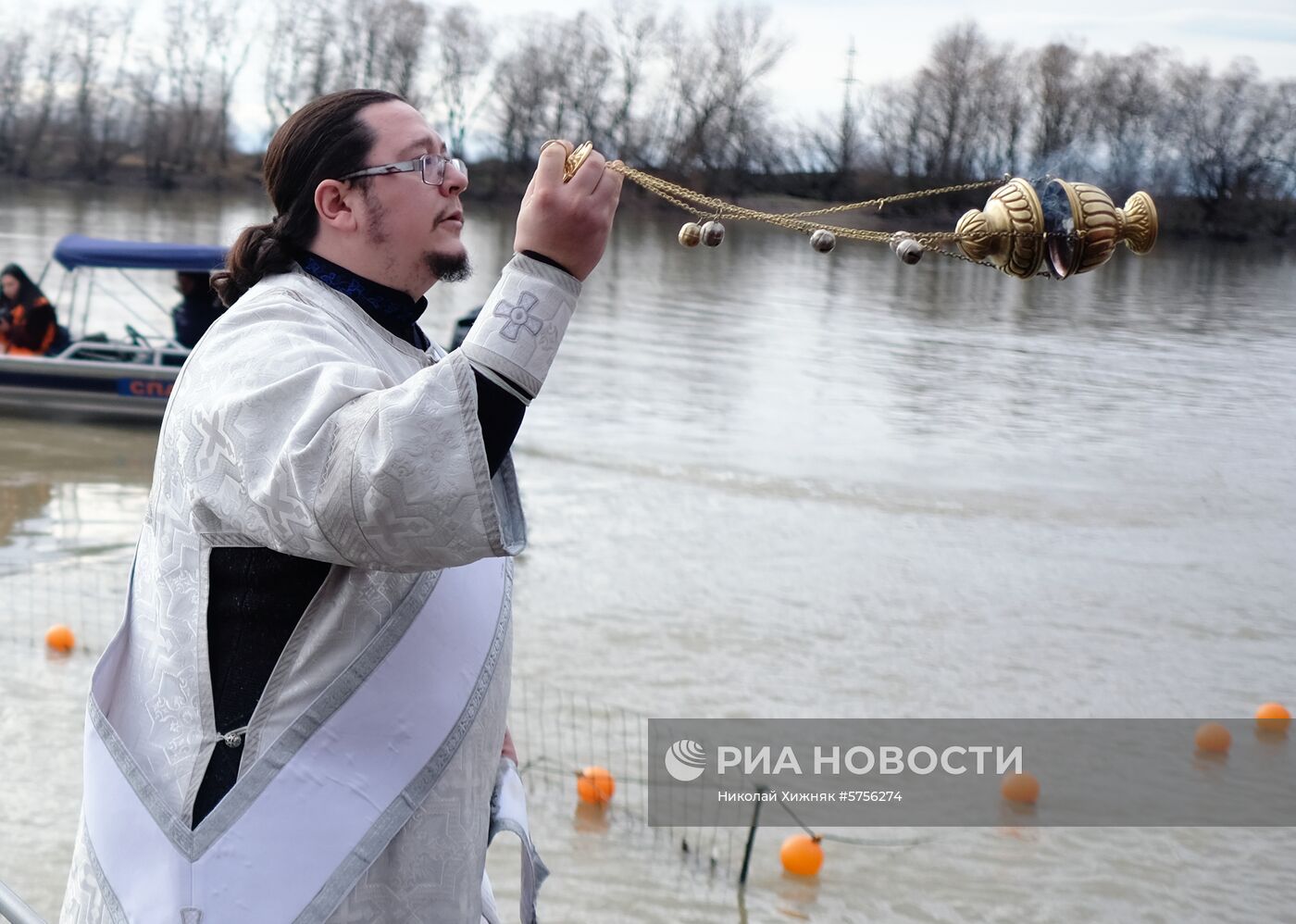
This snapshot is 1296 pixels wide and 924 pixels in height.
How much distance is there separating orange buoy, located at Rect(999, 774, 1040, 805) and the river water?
1.27 feet

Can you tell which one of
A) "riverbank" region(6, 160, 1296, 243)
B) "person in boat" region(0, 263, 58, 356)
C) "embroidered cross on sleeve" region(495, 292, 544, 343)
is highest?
"riverbank" region(6, 160, 1296, 243)

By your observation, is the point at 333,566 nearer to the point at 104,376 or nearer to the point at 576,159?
the point at 576,159

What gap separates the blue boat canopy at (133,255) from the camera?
15.3 m

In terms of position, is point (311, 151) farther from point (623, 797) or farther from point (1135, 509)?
point (1135, 509)

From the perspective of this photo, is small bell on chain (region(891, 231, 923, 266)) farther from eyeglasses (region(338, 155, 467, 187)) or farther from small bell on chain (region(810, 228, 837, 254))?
eyeglasses (region(338, 155, 467, 187))

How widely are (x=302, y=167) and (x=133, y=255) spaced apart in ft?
48.5

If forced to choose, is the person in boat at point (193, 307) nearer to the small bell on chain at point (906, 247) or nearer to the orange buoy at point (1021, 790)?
the orange buoy at point (1021, 790)

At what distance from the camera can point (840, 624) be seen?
9.90 meters

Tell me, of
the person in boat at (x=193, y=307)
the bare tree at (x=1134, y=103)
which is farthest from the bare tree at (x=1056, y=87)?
the person in boat at (x=193, y=307)

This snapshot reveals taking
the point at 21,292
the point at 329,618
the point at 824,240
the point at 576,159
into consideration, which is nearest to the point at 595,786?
the point at 824,240

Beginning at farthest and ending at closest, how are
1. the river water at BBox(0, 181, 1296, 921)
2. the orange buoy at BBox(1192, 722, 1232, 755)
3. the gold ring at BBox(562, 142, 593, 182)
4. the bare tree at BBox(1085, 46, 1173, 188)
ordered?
the bare tree at BBox(1085, 46, 1173, 188) < the orange buoy at BBox(1192, 722, 1232, 755) < the river water at BBox(0, 181, 1296, 921) < the gold ring at BBox(562, 142, 593, 182)

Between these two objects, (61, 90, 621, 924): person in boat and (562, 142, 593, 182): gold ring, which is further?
(562, 142, 593, 182): gold ring

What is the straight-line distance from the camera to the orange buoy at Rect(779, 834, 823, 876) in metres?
5.97

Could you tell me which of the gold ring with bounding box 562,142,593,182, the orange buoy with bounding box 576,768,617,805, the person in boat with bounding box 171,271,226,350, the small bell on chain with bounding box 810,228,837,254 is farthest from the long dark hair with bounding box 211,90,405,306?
the person in boat with bounding box 171,271,226,350
